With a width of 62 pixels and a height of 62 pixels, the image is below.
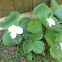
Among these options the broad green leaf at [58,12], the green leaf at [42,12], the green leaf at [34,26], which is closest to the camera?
the green leaf at [34,26]

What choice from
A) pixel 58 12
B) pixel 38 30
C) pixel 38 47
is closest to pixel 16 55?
pixel 38 47

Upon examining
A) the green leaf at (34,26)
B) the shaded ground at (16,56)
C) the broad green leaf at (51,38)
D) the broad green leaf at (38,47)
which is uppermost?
the green leaf at (34,26)

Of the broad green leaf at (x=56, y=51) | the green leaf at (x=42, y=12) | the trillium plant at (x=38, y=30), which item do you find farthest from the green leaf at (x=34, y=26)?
the broad green leaf at (x=56, y=51)

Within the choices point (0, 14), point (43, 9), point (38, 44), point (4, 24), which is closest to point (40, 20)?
point (43, 9)

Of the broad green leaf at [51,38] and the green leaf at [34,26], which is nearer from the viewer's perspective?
the green leaf at [34,26]

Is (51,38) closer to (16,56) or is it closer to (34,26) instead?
(34,26)

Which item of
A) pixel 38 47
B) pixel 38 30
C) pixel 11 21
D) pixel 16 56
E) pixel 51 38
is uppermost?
pixel 11 21

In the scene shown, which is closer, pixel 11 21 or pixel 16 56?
pixel 11 21

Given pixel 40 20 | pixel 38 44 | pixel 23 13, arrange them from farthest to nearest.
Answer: pixel 23 13 → pixel 38 44 → pixel 40 20

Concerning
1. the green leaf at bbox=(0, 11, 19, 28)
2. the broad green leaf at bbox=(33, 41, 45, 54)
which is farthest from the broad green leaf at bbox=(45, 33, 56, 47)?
the green leaf at bbox=(0, 11, 19, 28)

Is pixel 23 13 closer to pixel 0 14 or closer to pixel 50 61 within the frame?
pixel 0 14

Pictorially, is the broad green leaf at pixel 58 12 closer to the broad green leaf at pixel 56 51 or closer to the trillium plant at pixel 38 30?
the trillium plant at pixel 38 30
